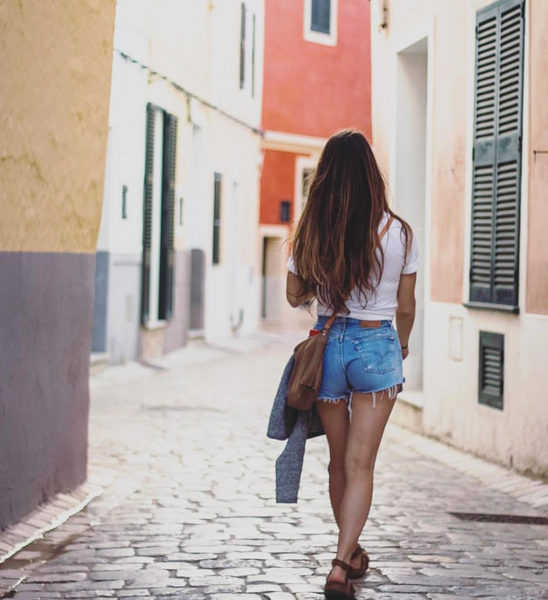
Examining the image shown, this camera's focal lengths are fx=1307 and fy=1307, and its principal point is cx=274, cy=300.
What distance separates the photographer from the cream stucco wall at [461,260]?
8086mm

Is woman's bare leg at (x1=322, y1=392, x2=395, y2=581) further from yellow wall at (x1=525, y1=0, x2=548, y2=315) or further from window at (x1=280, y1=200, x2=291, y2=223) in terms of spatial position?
window at (x1=280, y1=200, x2=291, y2=223)

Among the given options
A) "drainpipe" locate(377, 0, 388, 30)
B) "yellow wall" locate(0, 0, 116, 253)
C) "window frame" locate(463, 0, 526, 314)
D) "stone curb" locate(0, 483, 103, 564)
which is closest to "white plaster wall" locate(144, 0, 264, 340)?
"drainpipe" locate(377, 0, 388, 30)

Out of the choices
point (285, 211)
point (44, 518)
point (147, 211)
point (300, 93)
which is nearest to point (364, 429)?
point (44, 518)

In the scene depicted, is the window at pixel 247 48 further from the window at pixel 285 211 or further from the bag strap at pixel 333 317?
the bag strap at pixel 333 317

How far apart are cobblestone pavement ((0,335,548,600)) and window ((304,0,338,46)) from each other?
1943 cm

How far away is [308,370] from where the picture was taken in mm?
4879

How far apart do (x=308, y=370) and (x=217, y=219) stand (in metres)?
17.5

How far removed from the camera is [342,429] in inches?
197

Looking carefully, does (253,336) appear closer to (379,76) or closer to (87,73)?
(379,76)

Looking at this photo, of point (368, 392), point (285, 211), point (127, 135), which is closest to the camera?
point (368, 392)

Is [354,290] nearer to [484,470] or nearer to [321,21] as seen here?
[484,470]

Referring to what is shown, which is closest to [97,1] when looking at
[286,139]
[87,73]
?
[87,73]

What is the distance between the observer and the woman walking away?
488cm

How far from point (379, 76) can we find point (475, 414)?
156 inches
